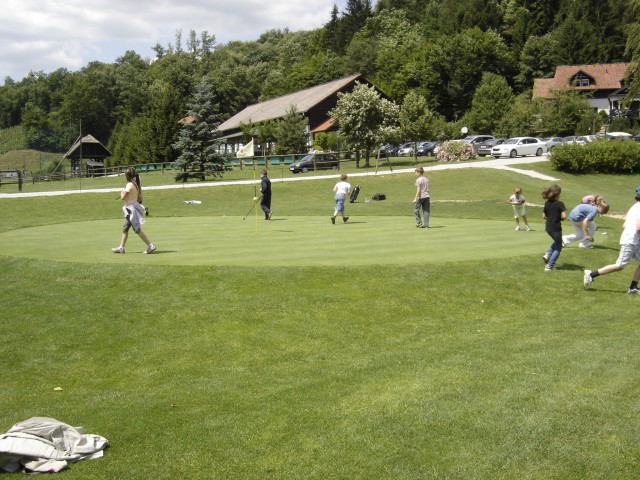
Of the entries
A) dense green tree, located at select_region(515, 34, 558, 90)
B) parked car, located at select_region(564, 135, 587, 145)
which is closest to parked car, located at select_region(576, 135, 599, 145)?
parked car, located at select_region(564, 135, 587, 145)

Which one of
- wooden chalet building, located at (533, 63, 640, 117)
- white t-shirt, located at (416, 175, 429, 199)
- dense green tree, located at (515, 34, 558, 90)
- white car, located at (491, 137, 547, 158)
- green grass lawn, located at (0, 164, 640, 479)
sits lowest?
green grass lawn, located at (0, 164, 640, 479)

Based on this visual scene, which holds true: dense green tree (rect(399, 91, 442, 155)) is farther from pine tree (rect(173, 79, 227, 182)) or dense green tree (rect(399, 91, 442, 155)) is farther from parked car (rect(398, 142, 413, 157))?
pine tree (rect(173, 79, 227, 182))

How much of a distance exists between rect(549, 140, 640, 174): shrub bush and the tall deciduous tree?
13.6 meters

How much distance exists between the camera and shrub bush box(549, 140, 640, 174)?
4925 cm

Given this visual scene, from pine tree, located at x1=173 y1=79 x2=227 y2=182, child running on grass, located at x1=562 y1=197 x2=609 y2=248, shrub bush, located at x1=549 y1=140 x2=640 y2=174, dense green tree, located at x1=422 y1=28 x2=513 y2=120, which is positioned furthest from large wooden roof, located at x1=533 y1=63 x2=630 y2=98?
child running on grass, located at x1=562 y1=197 x2=609 y2=248

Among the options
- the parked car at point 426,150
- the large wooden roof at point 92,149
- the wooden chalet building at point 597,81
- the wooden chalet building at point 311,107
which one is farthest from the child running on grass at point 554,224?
the large wooden roof at point 92,149

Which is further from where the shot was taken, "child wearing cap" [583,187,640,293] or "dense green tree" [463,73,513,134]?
"dense green tree" [463,73,513,134]

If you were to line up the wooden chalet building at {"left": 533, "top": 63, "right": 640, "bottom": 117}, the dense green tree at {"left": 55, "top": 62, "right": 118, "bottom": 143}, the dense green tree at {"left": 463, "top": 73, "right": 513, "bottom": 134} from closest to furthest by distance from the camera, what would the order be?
the dense green tree at {"left": 463, "top": 73, "right": 513, "bottom": 134}
the wooden chalet building at {"left": 533, "top": 63, "right": 640, "bottom": 117}
the dense green tree at {"left": 55, "top": 62, "right": 118, "bottom": 143}

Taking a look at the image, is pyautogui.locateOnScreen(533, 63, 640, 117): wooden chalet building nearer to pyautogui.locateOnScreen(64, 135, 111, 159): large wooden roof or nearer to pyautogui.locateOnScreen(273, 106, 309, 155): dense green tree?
pyautogui.locateOnScreen(273, 106, 309, 155): dense green tree

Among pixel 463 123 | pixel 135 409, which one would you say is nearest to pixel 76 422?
pixel 135 409

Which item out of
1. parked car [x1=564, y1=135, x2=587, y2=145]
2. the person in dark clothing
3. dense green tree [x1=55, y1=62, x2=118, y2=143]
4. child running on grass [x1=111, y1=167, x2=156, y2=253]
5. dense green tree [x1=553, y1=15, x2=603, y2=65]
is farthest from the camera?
dense green tree [x1=55, y1=62, x2=118, y2=143]

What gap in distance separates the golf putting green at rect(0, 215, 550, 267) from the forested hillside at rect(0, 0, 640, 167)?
4921 centimetres

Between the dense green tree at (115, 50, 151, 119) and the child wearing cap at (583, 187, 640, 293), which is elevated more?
the dense green tree at (115, 50, 151, 119)

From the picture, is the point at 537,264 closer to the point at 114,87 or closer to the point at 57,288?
the point at 57,288
